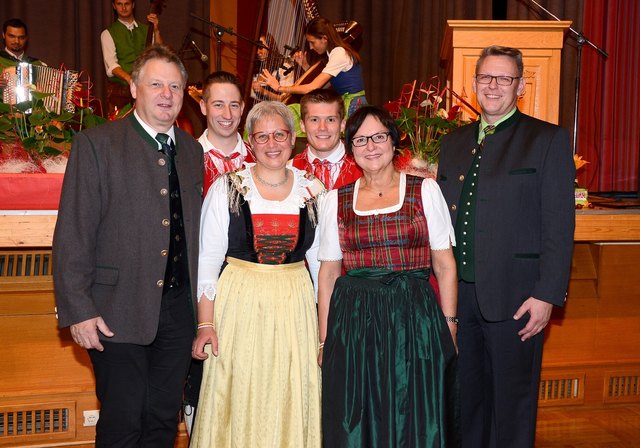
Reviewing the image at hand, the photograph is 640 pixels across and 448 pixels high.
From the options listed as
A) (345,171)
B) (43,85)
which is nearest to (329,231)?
(345,171)

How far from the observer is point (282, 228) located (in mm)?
2527

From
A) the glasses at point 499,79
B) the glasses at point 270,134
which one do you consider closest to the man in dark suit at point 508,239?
the glasses at point 499,79

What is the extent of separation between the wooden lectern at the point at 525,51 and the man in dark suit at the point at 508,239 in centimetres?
151

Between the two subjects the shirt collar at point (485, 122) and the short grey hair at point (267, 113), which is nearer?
the short grey hair at point (267, 113)

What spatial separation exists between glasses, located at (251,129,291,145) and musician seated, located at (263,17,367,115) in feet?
6.18

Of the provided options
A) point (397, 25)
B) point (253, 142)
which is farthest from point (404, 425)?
point (397, 25)

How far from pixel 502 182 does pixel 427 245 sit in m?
0.37

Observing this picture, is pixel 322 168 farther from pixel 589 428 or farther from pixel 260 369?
pixel 589 428

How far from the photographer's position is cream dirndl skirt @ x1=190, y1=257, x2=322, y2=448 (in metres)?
2.47

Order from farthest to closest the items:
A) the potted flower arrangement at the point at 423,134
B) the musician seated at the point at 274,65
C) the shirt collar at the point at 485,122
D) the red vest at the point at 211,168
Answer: the musician seated at the point at 274,65
the potted flower arrangement at the point at 423,134
the red vest at the point at 211,168
the shirt collar at the point at 485,122

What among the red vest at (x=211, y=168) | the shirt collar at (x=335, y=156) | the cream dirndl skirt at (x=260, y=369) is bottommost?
the cream dirndl skirt at (x=260, y=369)

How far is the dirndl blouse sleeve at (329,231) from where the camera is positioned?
248 cm

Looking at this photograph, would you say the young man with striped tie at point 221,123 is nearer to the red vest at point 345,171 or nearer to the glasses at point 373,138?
the red vest at point 345,171

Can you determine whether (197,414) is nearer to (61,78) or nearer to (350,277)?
(350,277)
